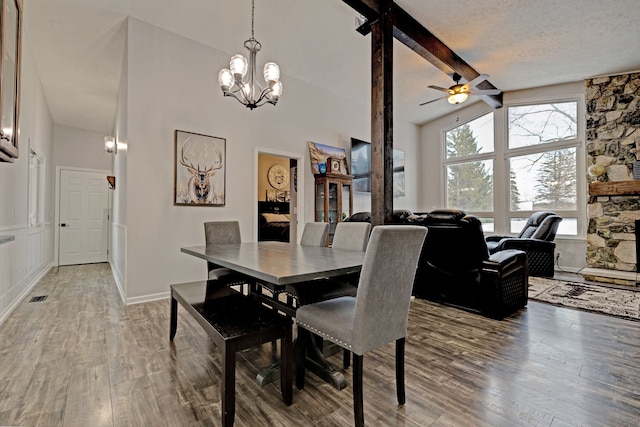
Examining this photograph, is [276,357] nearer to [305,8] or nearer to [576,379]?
[576,379]

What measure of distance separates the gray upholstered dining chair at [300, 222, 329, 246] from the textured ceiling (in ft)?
8.61

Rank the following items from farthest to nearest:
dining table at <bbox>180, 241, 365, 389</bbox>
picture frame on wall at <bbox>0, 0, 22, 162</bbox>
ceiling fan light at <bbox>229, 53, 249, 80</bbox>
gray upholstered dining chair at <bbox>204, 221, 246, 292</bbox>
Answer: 1. gray upholstered dining chair at <bbox>204, 221, 246, 292</bbox>
2. ceiling fan light at <bbox>229, 53, 249, 80</bbox>
3. picture frame on wall at <bbox>0, 0, 22, 162</bbox>
4. dining table at <bbox>180, 241, 365, 389</bbox>

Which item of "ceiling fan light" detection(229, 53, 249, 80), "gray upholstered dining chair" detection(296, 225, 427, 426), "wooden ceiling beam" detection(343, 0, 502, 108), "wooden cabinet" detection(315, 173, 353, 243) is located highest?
"wooden ceiling beam" detection(343, 0, 502, 108)

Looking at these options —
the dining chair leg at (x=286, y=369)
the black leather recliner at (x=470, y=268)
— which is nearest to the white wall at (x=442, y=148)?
the black leather recliner at (x=470, y=268)

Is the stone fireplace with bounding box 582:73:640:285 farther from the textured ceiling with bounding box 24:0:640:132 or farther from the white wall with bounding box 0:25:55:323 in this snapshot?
the white wall with bounding box 0:25:55:323

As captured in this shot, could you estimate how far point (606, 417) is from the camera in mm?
1476

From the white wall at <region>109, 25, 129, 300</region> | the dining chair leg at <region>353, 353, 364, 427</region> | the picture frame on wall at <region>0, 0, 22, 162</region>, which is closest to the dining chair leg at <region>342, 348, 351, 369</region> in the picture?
the dining chair leg at <region>353, 353, 364, 427</region>

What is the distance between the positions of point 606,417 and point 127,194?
4.32m

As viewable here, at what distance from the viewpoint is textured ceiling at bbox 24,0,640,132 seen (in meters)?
3.30

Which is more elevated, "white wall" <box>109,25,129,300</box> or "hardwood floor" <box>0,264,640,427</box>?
"white wall" <box>109,25,129,300</box>

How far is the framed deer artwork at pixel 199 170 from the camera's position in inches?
146

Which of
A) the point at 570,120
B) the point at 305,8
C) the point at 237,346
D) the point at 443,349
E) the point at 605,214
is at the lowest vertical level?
the point at 443,349

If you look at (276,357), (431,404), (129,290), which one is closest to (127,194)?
(129,290)

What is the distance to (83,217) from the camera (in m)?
6.27
